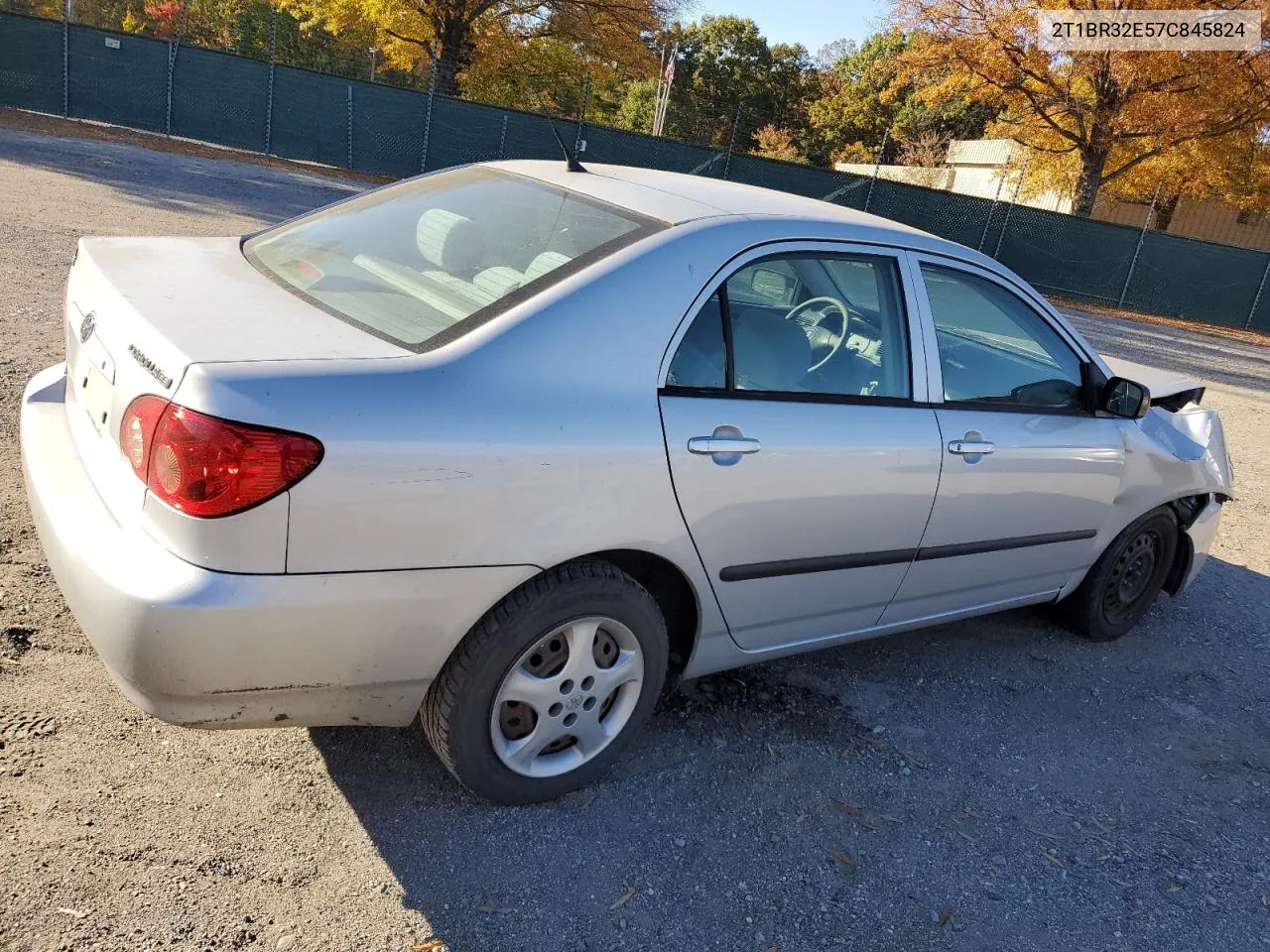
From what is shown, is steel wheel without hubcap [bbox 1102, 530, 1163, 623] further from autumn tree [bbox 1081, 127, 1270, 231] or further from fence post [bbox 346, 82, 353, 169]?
autumn tree [bbox 1081, 127, 1270, 231]

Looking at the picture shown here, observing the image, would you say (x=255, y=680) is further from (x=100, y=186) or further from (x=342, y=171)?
(x=342, y=171)

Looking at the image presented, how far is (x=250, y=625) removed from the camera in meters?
2.09

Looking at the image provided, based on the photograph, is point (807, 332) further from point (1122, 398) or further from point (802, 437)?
point (1122, 398)

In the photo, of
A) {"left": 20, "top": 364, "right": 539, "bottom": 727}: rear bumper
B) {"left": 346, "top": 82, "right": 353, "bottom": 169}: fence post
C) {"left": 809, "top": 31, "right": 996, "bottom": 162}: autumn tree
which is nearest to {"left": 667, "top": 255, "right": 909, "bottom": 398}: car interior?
{"left": 20, "top": 364, "right": 539, "bottom": 727}: rear bumper

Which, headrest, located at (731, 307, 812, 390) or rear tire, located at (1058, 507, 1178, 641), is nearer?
headrest, located at (731, 307, 812, 390)

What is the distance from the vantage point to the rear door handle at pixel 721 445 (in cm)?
262

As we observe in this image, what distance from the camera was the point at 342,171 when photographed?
78.0 feet

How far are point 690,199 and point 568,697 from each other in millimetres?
1492

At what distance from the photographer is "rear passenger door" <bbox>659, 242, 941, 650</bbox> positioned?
2.69 metres

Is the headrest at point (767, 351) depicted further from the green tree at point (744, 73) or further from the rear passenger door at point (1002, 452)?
the green tree at point (744, 73)

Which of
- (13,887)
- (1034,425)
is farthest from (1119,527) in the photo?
(13,887)

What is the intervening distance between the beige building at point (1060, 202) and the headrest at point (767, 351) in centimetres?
3561

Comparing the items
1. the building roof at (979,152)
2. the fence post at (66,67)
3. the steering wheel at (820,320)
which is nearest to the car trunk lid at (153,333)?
the steering wheel at (820,320)

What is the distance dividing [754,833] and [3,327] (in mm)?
5278
